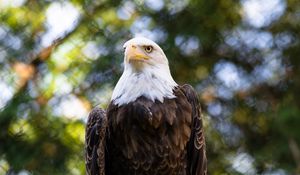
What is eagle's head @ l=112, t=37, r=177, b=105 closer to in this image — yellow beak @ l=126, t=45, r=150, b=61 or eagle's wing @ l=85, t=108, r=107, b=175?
yellow beak @ l=126, t=45, r=150, b=61

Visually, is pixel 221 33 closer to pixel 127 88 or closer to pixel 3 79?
pixel 3 79

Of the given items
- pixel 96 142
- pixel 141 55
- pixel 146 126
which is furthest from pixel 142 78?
pixel 96 142

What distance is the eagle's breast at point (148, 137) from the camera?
514cm

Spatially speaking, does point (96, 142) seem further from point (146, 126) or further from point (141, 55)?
point (141, 55)

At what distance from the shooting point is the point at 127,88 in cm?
524

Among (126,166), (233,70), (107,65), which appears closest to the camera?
(126,166)

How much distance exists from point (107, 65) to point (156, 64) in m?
2.35

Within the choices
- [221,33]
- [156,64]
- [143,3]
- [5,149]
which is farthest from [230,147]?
[156,64]

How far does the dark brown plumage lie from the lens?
16.9ft

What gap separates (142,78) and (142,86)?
0.06m

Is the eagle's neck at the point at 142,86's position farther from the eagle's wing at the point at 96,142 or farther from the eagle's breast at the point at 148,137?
the eagle's wing at the point at 96,142

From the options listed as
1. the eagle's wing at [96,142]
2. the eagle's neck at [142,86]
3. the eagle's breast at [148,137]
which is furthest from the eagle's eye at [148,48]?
the eagle's wing at [96,142]

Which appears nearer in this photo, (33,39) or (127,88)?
(127,88)

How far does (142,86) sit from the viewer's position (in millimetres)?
5258
